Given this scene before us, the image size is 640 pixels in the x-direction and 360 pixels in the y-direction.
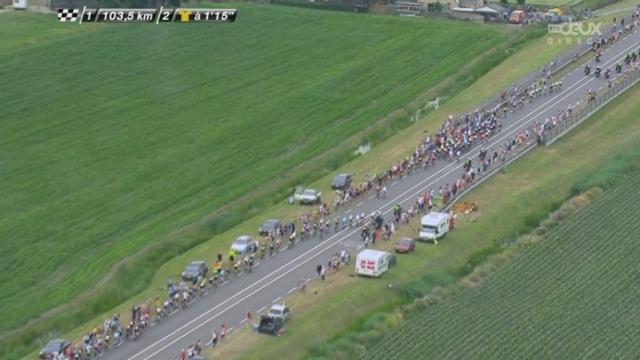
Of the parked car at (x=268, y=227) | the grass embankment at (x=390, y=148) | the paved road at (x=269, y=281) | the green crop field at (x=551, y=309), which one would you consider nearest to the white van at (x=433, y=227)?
the paved road at (x=269, y=281)

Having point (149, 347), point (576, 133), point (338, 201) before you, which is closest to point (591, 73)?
point (576, 133)

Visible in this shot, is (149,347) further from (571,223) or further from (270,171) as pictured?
(270,171)

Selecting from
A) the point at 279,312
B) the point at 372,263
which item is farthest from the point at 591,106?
the point at 279,312

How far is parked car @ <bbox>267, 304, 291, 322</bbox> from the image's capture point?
2998 inches

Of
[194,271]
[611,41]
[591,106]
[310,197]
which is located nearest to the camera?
[194,271]

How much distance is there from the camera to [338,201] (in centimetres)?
9475

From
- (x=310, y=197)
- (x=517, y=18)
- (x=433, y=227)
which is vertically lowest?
(x=517, y=18)

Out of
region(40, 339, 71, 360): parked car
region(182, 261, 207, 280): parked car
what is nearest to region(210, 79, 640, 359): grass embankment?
region(182, 261, 207, 280): parked car

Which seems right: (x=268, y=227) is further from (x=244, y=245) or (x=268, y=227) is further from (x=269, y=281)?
(x=269, y=281)

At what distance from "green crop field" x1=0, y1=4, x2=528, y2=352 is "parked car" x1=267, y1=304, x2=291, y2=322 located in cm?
1079

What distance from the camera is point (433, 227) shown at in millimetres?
87125

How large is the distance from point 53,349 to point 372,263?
662 inches

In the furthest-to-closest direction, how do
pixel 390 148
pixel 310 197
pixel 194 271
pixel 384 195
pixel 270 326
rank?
pixel 390 148, pixel 384 195, pixel 310 197, pixel 194 271, pixel 270 326
